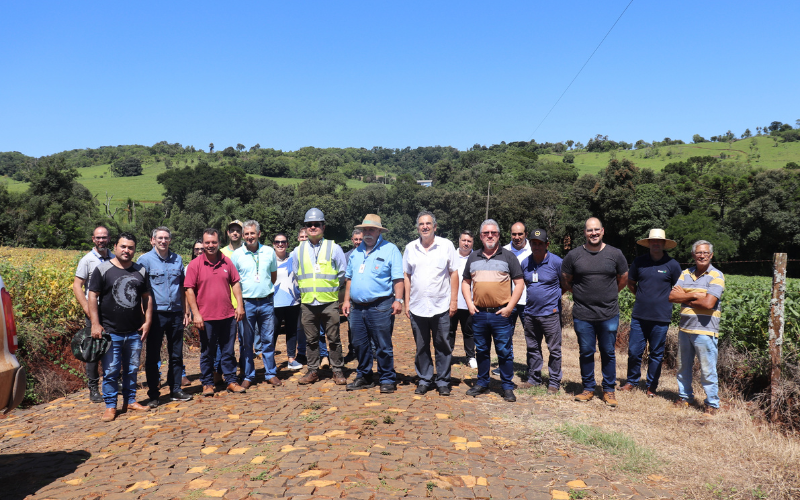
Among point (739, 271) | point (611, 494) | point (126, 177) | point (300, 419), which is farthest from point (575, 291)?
point (126, 177)

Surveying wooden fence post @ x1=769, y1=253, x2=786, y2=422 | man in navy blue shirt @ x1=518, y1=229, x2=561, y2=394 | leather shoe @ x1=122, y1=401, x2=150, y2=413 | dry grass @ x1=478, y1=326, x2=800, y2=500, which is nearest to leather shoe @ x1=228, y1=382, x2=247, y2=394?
leather shoe @ x1=122, y1=401, x2=150, y2=413

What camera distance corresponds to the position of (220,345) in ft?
22.2

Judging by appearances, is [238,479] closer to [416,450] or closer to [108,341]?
[416,450]

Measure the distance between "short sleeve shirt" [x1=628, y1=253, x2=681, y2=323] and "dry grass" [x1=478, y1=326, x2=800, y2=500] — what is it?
1.02m

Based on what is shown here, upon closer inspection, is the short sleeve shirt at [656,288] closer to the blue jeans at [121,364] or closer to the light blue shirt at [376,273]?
the light blue shirt at [376,273]

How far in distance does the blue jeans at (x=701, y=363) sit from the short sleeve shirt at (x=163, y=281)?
6236mm

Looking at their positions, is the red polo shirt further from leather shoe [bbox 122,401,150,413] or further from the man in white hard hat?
leather shoe [bbox 122,401,150,413]

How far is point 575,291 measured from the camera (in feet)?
21.4

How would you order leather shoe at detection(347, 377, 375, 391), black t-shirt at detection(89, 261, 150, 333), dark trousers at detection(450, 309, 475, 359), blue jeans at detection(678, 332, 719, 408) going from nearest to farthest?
black t-shirt at detection(89, 261, 150, 333) < blue jeans at detection(678, 332, 719, 408) < leather shoe at detection(347, 377, 375, 391) < dark trousers at detection(450, 309, 475, 359)

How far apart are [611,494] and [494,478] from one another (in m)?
0.86

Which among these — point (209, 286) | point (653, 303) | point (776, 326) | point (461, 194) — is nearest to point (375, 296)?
Answer: point (209, 286)

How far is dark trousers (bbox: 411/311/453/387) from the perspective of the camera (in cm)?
653

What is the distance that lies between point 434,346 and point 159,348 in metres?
3.45

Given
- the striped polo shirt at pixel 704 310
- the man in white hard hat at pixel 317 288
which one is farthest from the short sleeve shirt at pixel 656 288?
the man in white hard hat at pixel 317 288
